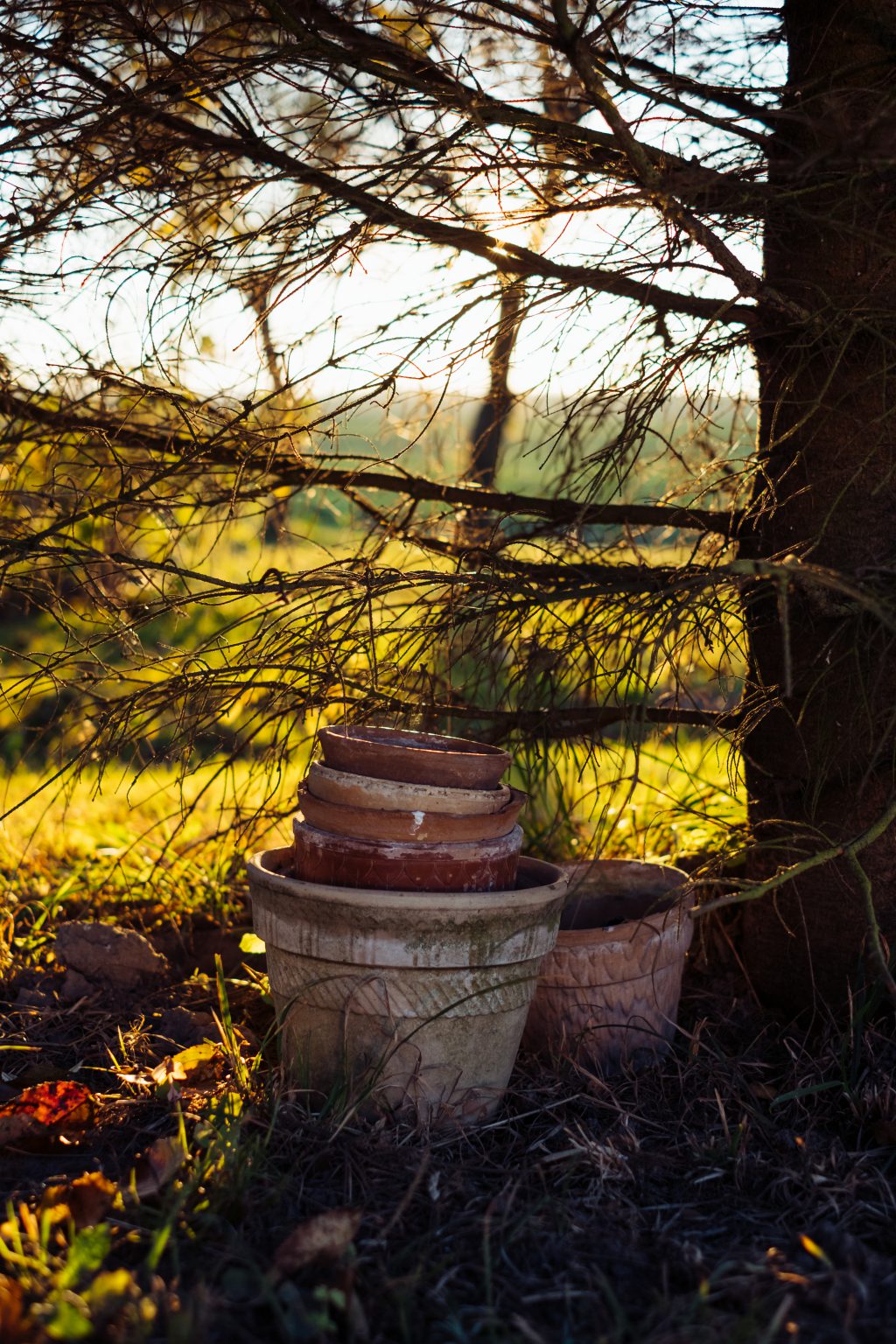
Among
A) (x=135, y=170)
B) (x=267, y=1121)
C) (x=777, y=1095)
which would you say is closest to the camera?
(x=267, y=1121)

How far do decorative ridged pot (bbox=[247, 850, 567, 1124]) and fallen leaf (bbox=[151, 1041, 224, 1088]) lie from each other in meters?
0.19

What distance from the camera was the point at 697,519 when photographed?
106 inches

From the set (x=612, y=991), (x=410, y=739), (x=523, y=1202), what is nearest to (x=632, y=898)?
(x=612, y=991)

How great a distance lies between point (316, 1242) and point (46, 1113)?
0.70 meters

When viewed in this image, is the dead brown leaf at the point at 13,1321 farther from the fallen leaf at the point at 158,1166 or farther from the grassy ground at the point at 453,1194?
the fallen leaf at the point at 158,1166

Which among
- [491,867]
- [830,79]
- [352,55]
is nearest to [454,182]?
[352,55]

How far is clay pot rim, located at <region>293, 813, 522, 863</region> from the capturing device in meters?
2.04

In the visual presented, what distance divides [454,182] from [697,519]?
98cm

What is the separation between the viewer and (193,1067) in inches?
86.7

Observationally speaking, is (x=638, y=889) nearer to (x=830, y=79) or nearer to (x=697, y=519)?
(x=697, y=519)

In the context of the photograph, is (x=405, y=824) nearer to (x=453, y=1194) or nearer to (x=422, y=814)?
(x=422, y=814)

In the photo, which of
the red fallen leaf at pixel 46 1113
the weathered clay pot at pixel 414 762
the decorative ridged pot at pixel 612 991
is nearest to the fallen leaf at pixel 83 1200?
the red fallen leaf at pixel 46 1113

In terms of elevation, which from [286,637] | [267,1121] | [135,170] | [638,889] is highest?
[135,170]

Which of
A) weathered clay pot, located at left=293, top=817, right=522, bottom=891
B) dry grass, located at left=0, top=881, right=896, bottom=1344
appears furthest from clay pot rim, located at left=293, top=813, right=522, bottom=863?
dry grass, located at left=0, top=881, right=896, bottom=1344
